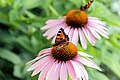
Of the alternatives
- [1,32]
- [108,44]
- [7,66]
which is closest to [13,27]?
[1,32]

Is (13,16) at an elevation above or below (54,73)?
above

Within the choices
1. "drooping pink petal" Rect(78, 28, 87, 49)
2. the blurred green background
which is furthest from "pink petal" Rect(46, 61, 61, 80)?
the blurred green background

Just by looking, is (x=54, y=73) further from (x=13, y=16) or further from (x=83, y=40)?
(x=13, y=16)

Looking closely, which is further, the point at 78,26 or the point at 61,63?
the point at 78,26

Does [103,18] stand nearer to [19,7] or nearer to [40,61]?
[19,7]

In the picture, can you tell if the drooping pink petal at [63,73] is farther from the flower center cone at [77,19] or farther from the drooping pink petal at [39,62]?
the flower center cone at [77,19]

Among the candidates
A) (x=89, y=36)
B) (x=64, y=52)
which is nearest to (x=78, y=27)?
(x=89, y=36)
